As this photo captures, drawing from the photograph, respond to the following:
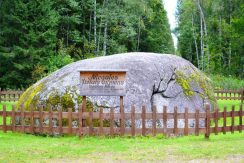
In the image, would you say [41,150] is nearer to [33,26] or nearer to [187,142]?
[187,142]

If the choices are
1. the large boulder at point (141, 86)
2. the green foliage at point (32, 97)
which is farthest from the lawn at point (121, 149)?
the large boulder at point (141, 86)

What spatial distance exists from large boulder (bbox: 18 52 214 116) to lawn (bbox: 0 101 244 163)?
189 cm

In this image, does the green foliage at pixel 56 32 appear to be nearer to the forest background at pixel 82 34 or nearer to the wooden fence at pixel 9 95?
the forest background at pixel 82 34

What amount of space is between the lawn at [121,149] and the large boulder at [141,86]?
189 centimetres

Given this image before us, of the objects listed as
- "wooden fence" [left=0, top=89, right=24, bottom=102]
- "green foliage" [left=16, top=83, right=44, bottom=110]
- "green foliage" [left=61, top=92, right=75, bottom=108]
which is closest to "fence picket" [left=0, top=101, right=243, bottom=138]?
"green foliage" [left=61, top=92, right=75, bottom=108]

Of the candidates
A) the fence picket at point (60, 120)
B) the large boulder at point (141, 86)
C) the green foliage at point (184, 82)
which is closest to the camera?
the fence picket at point (60, 120)

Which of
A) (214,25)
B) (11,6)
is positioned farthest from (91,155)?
(214,25)

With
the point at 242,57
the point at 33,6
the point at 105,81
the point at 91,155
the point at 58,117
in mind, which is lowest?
the point at 91,155

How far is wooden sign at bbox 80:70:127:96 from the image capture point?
13000mm

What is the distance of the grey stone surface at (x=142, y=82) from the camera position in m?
14.6

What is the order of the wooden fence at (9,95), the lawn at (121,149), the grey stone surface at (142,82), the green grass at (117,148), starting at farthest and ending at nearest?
the wooden fence at (9,95) → the grey stone surface at (142,82) → the green grass at (117,148) → the lawn at (121,149)

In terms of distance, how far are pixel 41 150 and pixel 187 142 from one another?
4291mm

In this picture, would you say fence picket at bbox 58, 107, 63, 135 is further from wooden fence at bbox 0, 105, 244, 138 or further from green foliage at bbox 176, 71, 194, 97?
green foliage at bbox 176, 71, 194, 97

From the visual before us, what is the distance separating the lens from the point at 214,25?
5712 centimetres
